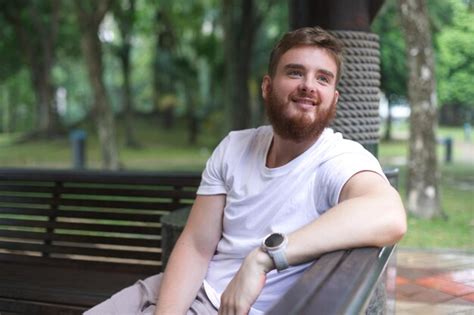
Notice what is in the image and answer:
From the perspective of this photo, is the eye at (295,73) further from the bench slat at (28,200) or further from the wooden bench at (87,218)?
the bench slat at (28,200)

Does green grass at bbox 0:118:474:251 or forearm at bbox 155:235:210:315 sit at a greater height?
forearm at bbox 155:235:210:315

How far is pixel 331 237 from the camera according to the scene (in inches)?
67.5

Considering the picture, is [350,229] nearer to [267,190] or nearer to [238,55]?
[267,190]

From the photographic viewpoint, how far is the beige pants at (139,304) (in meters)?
2.13

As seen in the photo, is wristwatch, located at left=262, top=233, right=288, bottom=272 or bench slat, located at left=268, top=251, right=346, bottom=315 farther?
wristwatch, located at left=262, top=233, right=288, bottom=272

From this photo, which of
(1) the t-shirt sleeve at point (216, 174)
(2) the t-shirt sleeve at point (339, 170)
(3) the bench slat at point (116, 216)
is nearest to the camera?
(2) the t-shirt sleeve at point (339, 170)

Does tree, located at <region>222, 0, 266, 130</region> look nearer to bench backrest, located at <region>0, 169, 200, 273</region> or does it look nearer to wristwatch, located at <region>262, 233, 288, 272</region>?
bench backrest, located at <region>0, 169, 200, 273</region>

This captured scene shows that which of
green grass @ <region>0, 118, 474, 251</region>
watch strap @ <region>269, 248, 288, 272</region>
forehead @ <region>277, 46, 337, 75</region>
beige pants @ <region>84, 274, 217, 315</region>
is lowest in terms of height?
green grass @ <region>0, 118, 474, 251</region>

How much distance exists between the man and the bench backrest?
175cm

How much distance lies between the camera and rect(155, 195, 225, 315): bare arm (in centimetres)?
213

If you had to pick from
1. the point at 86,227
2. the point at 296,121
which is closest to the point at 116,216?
the point at 86,227

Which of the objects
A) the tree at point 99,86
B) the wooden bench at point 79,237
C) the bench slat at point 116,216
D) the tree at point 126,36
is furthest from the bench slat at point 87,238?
the tree at point 126,36

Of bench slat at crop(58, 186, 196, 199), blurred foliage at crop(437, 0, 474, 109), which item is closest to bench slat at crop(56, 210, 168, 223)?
bench slat at crop(58, 186, 196, 199)

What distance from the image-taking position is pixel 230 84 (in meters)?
16.0
